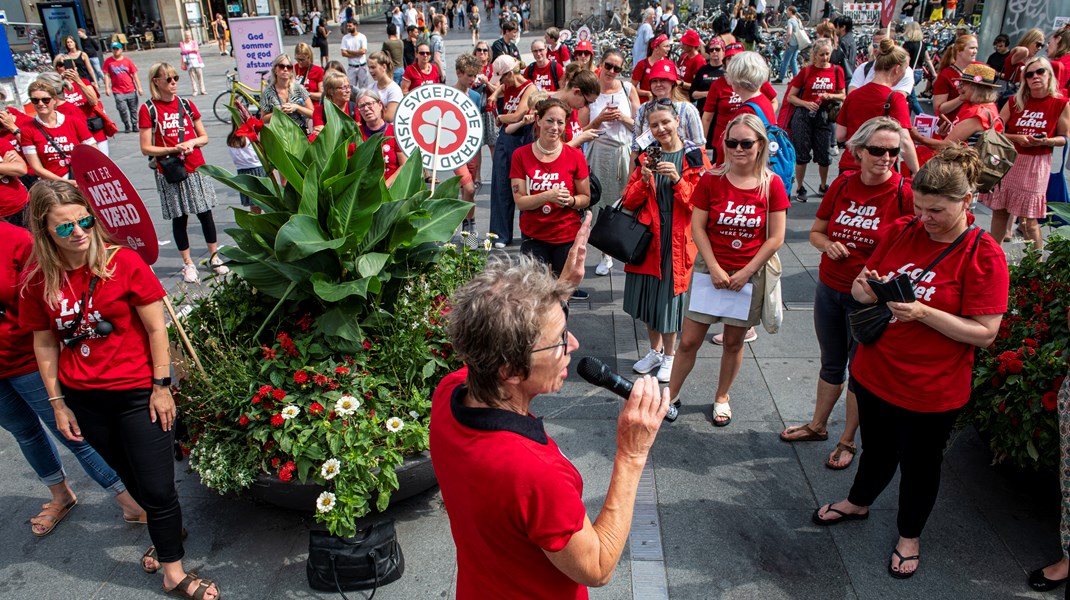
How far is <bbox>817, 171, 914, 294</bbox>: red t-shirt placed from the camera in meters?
3.59

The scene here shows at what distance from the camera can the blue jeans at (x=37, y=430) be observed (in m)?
3.38

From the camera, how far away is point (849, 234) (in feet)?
12.1

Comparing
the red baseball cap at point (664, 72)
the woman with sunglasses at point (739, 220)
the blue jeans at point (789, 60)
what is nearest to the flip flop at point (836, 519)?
the woman with sunglasses at point (739, 220)

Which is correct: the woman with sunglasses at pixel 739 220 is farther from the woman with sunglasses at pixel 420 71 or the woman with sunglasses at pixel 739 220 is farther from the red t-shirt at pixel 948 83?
the woman with sunglasses at pixel 420 71

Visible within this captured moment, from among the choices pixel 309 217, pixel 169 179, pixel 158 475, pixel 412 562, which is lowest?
pixel 412 562

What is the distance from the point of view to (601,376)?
1948 mm

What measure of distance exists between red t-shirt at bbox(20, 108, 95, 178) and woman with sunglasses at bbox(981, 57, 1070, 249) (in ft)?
26.4

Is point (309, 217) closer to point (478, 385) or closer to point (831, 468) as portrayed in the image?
point (478, 385)

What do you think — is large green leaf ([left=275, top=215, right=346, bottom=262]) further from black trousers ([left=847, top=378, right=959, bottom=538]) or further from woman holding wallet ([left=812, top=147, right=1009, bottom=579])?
black trousers ([left=847, top=378, right=959, bottom=538])

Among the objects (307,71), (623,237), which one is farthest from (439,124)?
(307,71)

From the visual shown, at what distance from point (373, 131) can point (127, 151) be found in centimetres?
842

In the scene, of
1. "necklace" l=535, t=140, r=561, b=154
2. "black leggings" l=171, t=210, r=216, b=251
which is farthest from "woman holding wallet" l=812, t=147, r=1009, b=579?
"black leggings" l=171, t=210, r=216, b=251

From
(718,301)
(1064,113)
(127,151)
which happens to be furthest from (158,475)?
(127,151)

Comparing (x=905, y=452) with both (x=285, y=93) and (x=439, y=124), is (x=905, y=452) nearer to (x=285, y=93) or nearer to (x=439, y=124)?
(x=439, y=124)
